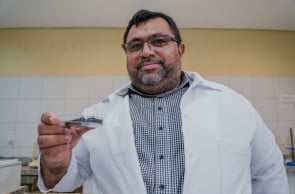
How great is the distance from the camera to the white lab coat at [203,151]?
2.39 ft

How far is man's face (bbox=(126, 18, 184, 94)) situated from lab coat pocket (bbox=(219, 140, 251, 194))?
31 centimetres

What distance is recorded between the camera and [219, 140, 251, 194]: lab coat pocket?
0.74m

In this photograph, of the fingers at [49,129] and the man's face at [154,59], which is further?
the man's face at [154,59]

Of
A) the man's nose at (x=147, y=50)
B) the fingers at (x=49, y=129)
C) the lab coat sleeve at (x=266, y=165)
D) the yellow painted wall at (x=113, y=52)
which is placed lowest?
the lab coat sleeve at (x=266, y=165)

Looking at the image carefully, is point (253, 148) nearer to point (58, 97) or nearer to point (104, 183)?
point (104, 183)

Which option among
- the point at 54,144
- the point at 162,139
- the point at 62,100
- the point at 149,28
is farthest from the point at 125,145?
the point at 62,100

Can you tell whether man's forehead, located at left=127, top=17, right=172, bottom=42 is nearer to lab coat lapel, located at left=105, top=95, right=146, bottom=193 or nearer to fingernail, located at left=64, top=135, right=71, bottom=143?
lab coat lapel, located at left=105, top=95, right=146, bottom=193

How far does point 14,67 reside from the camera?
88.3 inches

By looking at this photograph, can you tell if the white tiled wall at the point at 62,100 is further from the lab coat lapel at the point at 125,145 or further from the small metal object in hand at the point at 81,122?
the small metal object in hand at the point at 81,122

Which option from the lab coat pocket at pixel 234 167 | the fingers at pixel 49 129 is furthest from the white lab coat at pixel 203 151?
the fingers at pixel 49 129

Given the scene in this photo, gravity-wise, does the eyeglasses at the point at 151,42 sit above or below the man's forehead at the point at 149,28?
below

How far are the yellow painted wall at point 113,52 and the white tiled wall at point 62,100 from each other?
0.29 feet

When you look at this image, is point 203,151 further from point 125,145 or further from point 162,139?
point 125,145

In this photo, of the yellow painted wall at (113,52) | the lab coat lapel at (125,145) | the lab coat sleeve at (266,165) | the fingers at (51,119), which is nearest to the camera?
the fingers at (51,119)
